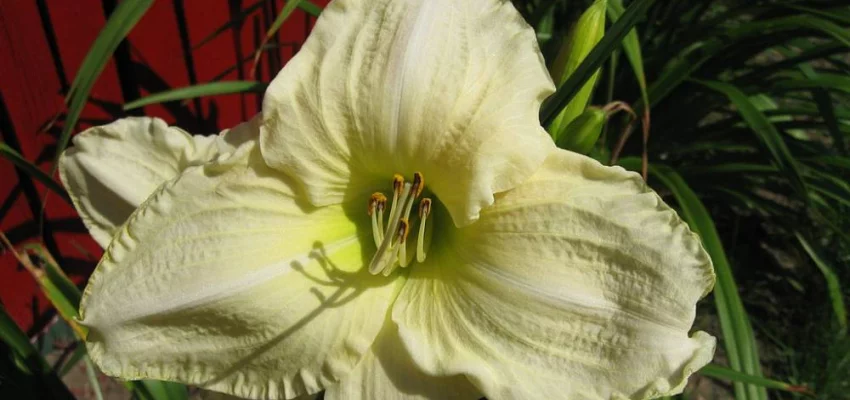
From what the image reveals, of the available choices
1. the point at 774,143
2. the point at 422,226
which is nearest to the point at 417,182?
the point at 422,226

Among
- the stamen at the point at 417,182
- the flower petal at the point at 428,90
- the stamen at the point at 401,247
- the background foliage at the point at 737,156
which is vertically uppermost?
the flower petal at the point at 428,90

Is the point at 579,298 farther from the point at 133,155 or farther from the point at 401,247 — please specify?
the point at 133,155

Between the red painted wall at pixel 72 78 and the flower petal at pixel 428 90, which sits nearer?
the flower petal at pixel 428 90

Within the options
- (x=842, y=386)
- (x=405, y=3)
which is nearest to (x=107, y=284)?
(x=405, y=3)

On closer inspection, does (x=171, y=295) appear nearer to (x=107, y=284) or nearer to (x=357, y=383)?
(x=107, y=284)

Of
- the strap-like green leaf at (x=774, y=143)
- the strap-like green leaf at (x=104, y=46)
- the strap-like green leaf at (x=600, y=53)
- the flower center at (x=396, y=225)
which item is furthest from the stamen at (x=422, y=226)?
the strap-like green leaf at (x=774, y=143)

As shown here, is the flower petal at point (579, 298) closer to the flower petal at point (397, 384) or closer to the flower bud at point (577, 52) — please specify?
the flower petal at point (397, 384)
